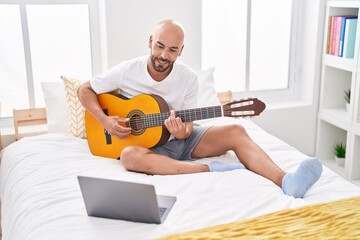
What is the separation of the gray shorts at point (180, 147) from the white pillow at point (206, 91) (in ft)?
1.56

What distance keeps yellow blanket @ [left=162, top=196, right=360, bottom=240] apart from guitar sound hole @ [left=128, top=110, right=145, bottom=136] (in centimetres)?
75

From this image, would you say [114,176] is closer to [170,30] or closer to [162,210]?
[162,210]

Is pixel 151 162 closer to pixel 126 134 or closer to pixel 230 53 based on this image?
pixel 126 134

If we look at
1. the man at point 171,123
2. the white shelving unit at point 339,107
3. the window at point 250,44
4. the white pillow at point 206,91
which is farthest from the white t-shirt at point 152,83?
the white shelving unit at point 339,107

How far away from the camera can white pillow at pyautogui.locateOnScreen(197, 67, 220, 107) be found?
8.36 ft

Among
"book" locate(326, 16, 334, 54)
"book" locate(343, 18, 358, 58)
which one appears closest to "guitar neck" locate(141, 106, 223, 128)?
"book" locate(343, 18, 358, 58)

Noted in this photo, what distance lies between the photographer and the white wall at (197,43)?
102 inches

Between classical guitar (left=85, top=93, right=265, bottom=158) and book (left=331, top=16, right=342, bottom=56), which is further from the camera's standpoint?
book (left=331, top=16, right=342, bottom=56)

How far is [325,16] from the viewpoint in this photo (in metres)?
2.94

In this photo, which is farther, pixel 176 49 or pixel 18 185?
pixel 176 49

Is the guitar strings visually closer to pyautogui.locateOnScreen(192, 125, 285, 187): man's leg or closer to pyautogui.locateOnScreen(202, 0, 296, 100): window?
Result: pyautogui.locateOnScreen(192, 125, 285, 187): man's leg

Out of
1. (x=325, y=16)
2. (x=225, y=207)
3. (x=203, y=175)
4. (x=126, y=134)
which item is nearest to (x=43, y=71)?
(x=126, y=134)

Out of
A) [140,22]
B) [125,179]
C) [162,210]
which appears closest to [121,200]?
[162,210]

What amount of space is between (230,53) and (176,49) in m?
1.12
